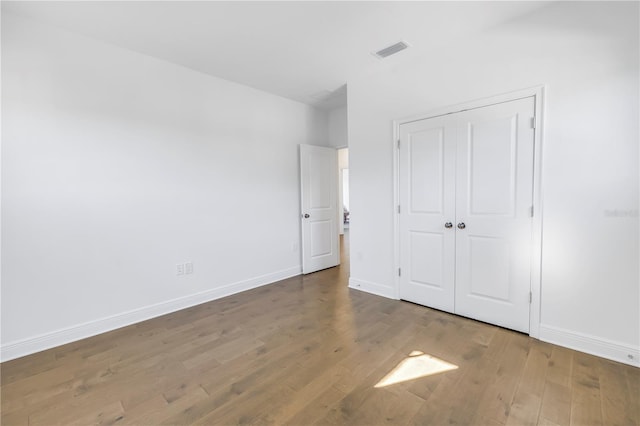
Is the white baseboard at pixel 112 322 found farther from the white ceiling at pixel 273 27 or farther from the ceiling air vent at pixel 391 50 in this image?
the ceiling air vent at pixel 391 50

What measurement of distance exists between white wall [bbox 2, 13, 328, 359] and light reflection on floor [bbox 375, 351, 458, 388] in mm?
2400

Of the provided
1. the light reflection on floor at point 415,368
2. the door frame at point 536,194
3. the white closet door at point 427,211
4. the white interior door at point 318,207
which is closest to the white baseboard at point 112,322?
the white interior door at point 318,207

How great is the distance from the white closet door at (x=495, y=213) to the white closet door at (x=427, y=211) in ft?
0.35

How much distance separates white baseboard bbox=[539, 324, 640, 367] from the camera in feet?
6.77

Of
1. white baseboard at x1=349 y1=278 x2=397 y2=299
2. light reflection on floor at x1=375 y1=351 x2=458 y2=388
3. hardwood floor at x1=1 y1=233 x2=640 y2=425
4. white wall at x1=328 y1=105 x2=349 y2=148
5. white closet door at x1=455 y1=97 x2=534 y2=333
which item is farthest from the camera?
white wall at x1=328 y1=105 x2=349 y2=148

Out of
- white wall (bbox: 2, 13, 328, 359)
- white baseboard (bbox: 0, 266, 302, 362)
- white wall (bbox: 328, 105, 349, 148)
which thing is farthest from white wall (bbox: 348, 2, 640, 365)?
white baseboard (bbox: 0, 266, 302, 362)

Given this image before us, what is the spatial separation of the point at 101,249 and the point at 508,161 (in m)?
3.88

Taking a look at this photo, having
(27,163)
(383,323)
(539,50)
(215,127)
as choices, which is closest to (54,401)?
(27,163)

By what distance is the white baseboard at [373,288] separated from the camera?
3.47 m

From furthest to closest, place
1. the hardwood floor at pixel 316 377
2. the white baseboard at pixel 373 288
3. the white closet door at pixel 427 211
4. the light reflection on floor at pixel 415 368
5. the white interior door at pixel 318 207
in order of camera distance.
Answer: the white interior door at pixel 318 207
the white baseboard at pixel 373 288
the white closet door at pixel 427 211
the light reflection on floor at pixel 415 368
the hardwood floor at pixel 316 377

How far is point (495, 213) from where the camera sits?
266 cm

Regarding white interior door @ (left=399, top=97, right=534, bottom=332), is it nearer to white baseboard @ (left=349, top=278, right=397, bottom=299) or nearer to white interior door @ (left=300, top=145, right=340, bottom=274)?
white baseboard @ (left=349, top=278, right=397, bottom=299)

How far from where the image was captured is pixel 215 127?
3574 mm

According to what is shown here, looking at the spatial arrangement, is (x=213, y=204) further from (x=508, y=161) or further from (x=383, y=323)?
(x=508, y=161)
